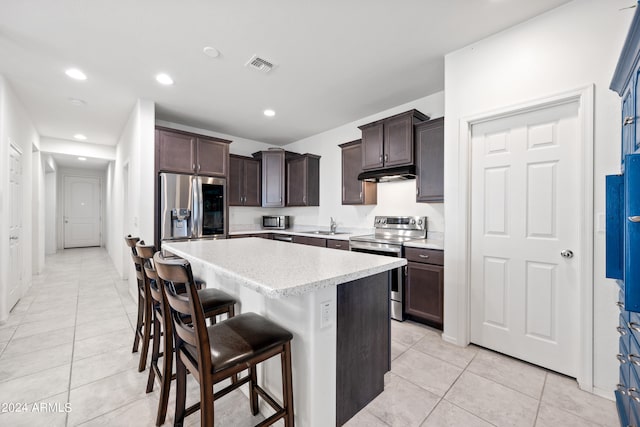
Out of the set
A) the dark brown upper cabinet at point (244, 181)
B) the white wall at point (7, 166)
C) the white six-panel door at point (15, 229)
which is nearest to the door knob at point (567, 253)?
the dark brown upper cabinet at point (244, 181)

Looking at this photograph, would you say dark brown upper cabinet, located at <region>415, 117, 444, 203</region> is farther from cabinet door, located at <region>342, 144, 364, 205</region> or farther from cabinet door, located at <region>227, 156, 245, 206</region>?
cabinet door, located at <region>227, 156, 245, 206</region>

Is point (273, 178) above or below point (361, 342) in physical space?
above

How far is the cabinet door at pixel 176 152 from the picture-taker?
11.9 feet

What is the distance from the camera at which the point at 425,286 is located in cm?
275

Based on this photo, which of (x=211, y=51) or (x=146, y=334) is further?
(x=211, y=51)

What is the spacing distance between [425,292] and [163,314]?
2.38 m

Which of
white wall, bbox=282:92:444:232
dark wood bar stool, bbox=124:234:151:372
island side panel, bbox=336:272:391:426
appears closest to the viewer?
island side panel, bbox=336:272:391:426

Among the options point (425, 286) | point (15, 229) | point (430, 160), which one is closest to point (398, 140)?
point (430, 160)

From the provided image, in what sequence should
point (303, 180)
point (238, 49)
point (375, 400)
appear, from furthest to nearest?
point (303, 180), point (238, 49), point (375, 400)

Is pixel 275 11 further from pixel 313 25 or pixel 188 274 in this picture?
pixel 188 274

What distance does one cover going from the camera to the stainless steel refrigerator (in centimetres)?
358

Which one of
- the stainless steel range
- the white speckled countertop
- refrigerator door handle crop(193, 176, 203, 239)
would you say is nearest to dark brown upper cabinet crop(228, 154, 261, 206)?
refrigerator door handle crop(193, 176, 203, 239)

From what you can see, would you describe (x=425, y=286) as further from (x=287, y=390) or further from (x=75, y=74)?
(x=75, y=74)

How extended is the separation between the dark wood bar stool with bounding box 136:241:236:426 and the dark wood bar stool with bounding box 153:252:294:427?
8.1 inches
